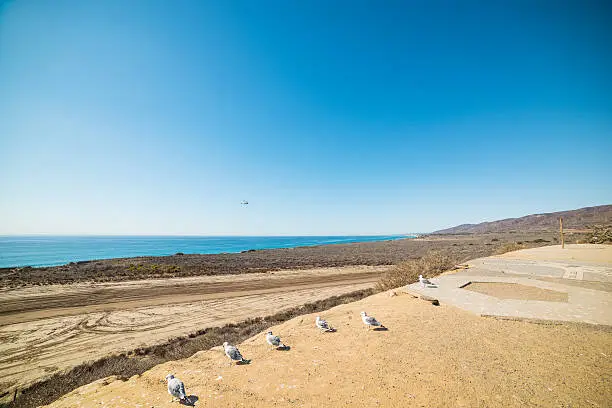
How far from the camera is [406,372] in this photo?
470 centimetres

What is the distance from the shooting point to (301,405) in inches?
158

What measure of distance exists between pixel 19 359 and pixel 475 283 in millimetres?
17800

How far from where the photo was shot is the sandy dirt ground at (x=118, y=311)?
356 inches

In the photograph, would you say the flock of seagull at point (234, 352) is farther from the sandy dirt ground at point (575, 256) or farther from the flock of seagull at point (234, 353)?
the sandy dirt ground at point (575, 256)

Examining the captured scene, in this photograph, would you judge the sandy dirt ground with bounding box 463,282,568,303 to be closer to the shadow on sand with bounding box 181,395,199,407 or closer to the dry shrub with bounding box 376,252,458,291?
the dry shrub with bounding box 376,252,458,291

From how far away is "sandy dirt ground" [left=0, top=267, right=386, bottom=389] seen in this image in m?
9.05

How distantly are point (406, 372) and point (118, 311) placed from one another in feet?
50.8

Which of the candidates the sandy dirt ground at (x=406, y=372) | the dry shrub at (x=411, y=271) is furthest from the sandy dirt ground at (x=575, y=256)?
the sandy dirt ground at (x=406, y=372)

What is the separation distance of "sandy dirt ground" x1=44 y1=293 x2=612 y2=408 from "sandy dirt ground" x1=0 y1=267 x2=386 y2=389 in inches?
186

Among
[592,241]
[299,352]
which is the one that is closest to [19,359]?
[299,352]

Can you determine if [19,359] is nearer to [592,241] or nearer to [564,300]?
[564,300]

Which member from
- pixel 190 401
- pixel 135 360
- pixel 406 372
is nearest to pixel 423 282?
pixel 406 372

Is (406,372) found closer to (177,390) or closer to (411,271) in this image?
(177,390)

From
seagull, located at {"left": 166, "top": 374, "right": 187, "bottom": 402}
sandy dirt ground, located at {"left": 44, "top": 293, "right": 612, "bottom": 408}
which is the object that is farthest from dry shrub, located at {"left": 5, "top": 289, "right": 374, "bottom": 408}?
seagull, located at {"left": 166, "top": 374, "right": 187, "bottom": 402}
